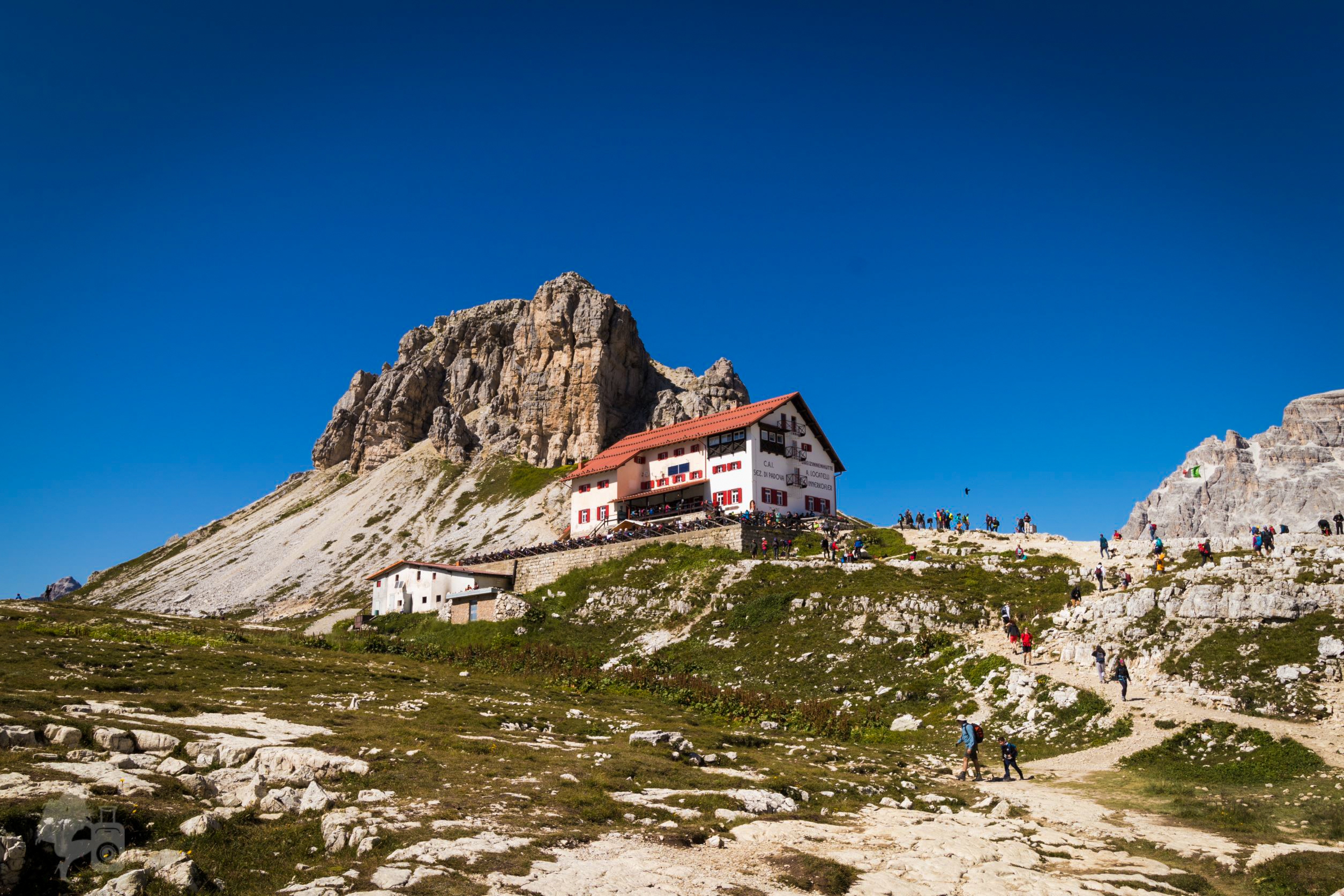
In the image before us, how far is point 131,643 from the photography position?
4294cm

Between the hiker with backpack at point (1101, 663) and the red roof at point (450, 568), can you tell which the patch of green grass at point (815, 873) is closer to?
the hiker with backpack at point (1101, 663)

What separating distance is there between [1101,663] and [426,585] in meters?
55.4

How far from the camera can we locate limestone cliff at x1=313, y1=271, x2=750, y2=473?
156m

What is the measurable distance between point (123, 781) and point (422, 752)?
304 inches

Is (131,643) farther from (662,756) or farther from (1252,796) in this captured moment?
(1252,796)

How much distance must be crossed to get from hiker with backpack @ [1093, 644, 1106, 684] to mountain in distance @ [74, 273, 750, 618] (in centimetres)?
8461

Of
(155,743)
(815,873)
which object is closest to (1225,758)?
(815,873)

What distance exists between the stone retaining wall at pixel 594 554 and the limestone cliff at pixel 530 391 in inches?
3073

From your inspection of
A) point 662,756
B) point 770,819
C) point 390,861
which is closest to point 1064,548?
point 662,756

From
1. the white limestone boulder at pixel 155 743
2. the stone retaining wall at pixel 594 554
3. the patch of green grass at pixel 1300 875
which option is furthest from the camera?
the stone retaining wall at pixel 594 554

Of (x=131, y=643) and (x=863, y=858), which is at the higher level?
(x=131, y=643)

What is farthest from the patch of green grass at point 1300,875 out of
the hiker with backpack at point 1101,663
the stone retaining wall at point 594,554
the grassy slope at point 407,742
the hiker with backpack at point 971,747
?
the stone retaining wall at point 594,554

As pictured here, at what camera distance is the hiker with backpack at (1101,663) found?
33812 mm

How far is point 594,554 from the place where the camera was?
67625mm
